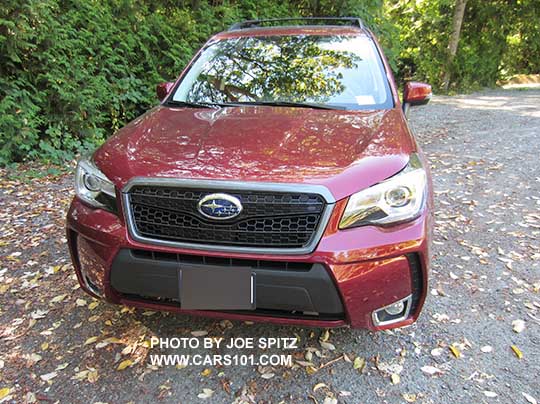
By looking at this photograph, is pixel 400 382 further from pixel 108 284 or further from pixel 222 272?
pixel 108 284

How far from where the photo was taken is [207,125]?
232 cm

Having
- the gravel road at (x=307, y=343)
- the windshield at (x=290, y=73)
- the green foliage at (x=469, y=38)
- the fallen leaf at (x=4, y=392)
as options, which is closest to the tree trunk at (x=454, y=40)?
the green foliage at (x=469, y=38)

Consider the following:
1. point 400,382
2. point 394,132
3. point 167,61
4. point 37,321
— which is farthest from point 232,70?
point 167,61

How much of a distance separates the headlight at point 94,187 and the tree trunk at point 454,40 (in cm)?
1283

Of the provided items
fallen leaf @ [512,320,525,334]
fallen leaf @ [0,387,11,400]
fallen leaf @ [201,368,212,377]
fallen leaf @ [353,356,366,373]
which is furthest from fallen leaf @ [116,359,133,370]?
fallen leaf @ [512,320,525,334]

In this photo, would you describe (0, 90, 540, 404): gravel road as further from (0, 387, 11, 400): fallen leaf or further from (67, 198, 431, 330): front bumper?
(67, 198, 431, 330): front bumper

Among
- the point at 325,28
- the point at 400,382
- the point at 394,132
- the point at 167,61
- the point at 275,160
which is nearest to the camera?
the point at 275,160

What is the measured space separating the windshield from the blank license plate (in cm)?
131

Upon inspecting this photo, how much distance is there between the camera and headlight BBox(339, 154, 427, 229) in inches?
69.7

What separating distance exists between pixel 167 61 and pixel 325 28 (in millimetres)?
3902

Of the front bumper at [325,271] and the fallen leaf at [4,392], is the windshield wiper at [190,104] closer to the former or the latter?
the front bumper at [325,271]

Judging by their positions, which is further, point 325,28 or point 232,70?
point 325,28

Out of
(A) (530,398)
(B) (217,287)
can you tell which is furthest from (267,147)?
(A) (530,398)

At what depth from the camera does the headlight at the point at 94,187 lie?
1969 mm
